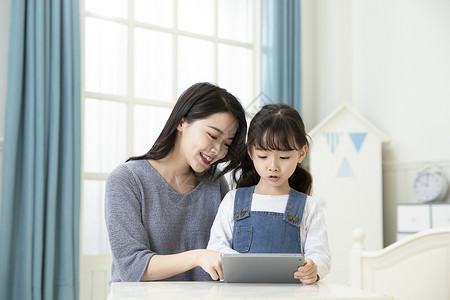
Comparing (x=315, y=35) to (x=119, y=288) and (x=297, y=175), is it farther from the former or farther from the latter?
(x=119, y=288)

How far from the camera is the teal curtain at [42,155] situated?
3088 mm

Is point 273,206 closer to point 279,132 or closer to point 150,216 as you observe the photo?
point 279,132

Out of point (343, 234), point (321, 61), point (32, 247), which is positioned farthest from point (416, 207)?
point (32, 247)

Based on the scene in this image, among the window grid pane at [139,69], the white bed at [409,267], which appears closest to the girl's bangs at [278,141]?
the white bed at [409,267]

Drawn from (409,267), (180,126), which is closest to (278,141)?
(180,126)

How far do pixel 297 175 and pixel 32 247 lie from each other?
1972 mm

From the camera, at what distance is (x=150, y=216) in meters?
1.63

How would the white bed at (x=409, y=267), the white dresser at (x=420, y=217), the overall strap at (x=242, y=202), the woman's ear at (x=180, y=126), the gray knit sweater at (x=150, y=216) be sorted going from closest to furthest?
1. the gray knit sweater at (x=150, y=216)
2. the overall strap at (x=242, y=202)
3. the woman's ear at (x=180, y=126)
4. the white bed at (x=409, y=267)
5. the white dresser at (x=420, y=217)

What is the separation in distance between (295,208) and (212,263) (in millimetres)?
377

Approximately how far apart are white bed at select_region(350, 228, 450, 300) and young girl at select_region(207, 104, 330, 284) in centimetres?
105

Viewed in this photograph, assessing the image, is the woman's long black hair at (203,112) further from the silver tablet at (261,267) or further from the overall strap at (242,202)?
the silver tablet at (261,267)

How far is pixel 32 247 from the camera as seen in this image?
313 cm

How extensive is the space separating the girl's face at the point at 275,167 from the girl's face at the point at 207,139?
0.09 m

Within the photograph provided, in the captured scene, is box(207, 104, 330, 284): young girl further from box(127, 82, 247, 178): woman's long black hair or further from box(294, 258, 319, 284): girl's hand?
box(294, 258, 319, 284): girl's hand
